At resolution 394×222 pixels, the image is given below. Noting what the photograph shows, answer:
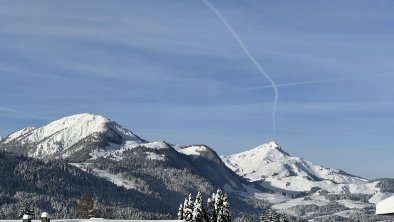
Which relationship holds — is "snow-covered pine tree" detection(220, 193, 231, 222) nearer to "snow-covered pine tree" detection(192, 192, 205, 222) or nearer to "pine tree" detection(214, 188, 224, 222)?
"pine tree" detection(214, 188, 224, 222)

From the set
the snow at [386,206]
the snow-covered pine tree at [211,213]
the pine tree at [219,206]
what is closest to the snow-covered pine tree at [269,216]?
the snow-covered pine tree at [211,213]

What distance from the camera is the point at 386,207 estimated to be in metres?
9.29

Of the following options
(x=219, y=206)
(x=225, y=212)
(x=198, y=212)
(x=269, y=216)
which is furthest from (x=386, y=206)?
(x=269, y=216)

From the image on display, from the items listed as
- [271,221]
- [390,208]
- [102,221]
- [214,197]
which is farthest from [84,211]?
[390,208]

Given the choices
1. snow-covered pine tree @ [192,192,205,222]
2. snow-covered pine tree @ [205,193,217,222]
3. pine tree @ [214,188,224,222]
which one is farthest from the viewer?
snow-covered pine tree @ [205,193,217,222]

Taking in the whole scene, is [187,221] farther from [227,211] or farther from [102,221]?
[102,221]

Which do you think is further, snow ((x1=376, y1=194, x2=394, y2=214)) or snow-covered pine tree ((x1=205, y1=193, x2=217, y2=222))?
snow-covered pine tree ((x1=205, y1=193, x2=217, y2=222))

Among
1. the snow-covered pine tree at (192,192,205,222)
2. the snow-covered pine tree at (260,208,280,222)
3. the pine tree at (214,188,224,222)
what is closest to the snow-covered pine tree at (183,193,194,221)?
the snow-covered pine tree at (192,192,205,222)

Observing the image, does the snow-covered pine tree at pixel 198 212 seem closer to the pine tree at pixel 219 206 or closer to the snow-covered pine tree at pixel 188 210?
the snow-covered pine tree at pixel 188 210

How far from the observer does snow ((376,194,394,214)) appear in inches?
361

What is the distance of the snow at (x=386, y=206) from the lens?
9.16 metres

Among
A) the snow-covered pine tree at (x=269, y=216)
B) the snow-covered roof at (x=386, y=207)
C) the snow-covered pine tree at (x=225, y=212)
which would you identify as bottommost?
the snow-covered roof at (x=386, y=207)

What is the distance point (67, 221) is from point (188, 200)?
3251cm

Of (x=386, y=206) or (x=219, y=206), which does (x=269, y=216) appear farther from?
(x=386, y=206)
